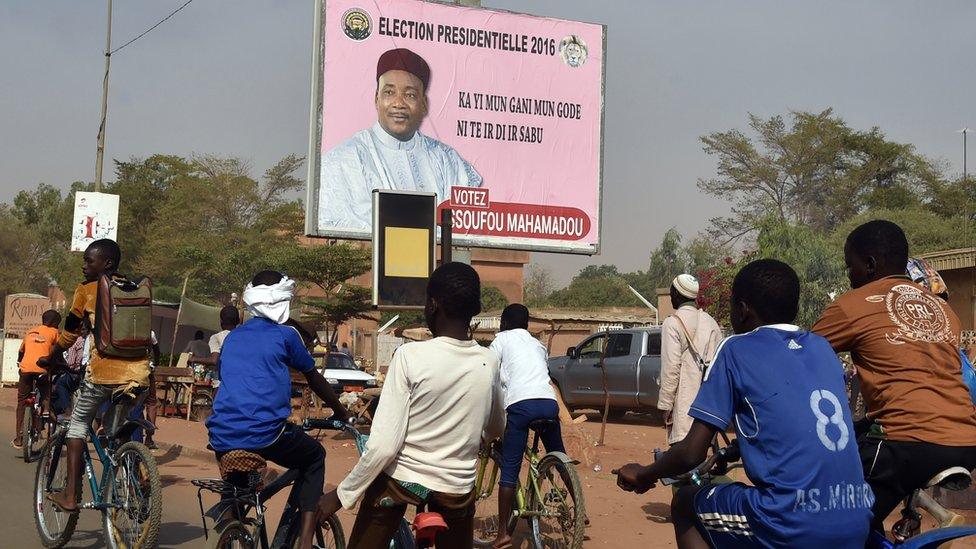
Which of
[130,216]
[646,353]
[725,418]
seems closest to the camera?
[725,418]

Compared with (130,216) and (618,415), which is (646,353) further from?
(130,216)

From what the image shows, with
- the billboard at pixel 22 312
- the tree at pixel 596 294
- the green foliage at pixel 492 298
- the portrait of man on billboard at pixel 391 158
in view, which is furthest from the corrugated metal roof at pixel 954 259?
the tree at pixel 596 294

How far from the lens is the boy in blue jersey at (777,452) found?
3.16 meters

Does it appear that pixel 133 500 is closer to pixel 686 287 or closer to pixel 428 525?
pixel 428 525

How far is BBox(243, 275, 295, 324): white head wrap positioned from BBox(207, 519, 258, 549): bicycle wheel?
102 cm

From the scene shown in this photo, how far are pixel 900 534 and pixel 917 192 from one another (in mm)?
45109

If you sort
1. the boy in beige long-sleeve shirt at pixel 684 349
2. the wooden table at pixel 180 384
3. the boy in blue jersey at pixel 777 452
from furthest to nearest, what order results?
the wooden table at pixel 180 384 → the boy in beige long-sleeve shirt at pixel 684 349 → the boy in blue jersey at pixel 777 452

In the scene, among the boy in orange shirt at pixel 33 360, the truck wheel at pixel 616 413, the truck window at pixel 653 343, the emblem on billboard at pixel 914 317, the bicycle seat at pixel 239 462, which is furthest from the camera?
the truck wheel at pixel 616 413

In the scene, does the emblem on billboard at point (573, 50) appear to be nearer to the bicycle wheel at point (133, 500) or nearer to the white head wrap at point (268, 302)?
the bicycle wheel at point (133, 500)

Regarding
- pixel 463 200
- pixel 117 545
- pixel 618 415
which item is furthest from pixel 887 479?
pixel 618 415

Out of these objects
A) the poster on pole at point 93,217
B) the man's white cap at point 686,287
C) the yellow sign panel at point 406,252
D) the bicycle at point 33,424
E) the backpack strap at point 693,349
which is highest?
the poster on pole at point 93,217

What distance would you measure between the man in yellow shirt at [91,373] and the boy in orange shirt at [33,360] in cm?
550

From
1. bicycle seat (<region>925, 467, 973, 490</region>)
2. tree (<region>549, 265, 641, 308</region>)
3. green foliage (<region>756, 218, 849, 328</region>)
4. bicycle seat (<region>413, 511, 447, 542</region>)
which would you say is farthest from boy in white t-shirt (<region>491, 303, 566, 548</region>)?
tree (<region>549, 265, 641, 308</region>)

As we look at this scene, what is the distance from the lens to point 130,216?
56.1 meters
